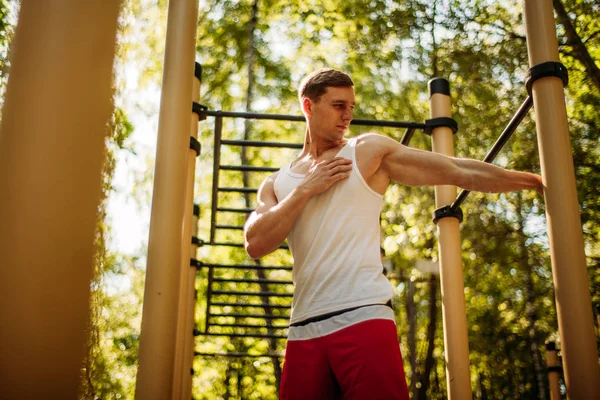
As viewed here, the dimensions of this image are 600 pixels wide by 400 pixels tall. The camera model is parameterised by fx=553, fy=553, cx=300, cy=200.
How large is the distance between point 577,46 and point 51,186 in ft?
30.2

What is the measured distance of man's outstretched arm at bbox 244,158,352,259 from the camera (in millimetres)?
1958

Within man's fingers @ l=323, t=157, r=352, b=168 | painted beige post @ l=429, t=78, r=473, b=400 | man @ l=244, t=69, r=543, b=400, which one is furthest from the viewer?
painted beige post @ l=429, t=78, r=473, b=400

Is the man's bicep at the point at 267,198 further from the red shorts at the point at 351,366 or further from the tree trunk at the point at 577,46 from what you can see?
the tree trunk at the point at 577,46

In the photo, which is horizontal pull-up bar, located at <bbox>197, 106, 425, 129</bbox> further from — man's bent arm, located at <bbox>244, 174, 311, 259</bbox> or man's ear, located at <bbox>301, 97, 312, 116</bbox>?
man's bent arm, located at <bbox>244, 174, 311, 259</bbox>

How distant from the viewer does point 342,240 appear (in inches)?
76.3

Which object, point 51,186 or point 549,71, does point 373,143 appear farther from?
point 51,186

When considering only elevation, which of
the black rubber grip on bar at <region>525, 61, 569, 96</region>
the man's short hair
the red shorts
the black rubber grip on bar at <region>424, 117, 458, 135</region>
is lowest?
the red shorts

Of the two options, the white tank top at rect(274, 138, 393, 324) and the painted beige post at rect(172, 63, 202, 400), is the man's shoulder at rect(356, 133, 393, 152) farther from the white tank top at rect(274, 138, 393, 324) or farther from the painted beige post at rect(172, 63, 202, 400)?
the painted beige post at rect(172, 63, 202, 400)

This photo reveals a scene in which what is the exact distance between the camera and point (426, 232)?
472 inches

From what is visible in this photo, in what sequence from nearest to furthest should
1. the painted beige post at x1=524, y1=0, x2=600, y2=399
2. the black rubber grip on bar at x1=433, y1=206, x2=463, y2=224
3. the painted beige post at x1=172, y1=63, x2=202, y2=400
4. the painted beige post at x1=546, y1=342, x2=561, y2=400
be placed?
the painted beige post at x1=524, y1=0, x2=600, y2=399
the black rubber grip on bar at x1=433, y1=206, x2=463, y2=224
the painted beige post at x1=172, y1=63, x2=202, y2=400
the painted beige post at x1=546, y1=342, x2=561, y2=400

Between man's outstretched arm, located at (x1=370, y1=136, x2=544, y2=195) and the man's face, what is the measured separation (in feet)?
0.66

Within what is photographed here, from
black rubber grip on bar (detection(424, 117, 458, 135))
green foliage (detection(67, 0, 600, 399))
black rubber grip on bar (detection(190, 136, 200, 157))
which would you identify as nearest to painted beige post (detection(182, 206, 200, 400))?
black rubber grip on bar (detection(190, 136, 200, 157))

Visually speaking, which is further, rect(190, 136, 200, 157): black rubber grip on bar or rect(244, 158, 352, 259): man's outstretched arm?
rect(190, 136, 200, 157): black rubber grip on bar

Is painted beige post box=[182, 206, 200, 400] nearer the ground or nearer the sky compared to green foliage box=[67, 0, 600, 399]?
nearer the ground
